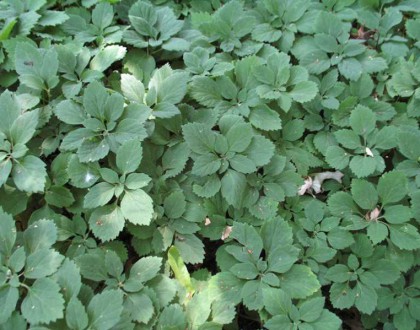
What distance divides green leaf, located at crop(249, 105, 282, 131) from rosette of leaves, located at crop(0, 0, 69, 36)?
39.4 inches

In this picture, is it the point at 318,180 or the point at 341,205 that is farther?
the point at 318,180

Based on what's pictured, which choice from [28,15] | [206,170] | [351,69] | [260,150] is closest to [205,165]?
[206,170]

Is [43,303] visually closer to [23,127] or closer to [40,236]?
[40,236]

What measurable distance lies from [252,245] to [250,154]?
375mm

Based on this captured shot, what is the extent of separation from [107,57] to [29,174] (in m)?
0.67

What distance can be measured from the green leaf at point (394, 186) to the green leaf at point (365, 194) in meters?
0.05

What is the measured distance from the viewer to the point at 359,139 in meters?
1.98

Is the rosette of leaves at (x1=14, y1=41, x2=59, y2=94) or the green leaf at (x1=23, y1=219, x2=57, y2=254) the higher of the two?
the rosette of leaves at (x1=14, y1=41, x2=59, y2=94)

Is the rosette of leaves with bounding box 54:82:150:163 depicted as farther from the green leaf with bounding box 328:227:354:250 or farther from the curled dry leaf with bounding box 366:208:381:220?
the curled dry leaf with bounding box 366:208:381:220

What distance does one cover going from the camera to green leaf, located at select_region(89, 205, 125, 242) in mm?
1647

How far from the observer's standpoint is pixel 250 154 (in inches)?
72.9

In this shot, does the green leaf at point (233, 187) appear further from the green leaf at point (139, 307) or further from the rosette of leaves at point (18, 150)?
the rosette of leaves at point (18, 150)

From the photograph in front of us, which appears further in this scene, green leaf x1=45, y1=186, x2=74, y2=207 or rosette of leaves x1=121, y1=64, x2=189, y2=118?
rosette of leaves x1=121, y1=64, x2=189, y2=118

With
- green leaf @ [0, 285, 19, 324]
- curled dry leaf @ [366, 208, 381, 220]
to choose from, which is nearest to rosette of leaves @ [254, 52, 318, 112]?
curled dry leaf @ [366, 208, 381, 220]
